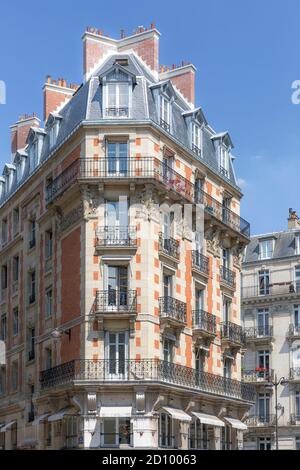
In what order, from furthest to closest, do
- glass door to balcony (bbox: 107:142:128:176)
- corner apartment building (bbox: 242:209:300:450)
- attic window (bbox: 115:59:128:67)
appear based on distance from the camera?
1. corner apartment building (bbox: 242:209:300:450)
2. attic window (bbox: 115:59:128:67)
3. glass door to balcony (bbox: 107:142:128:176)

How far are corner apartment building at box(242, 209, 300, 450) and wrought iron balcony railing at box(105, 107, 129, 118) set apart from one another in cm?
2329

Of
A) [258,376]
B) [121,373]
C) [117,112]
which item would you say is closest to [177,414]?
[121,373]

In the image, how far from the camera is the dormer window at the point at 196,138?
33594 millimetres

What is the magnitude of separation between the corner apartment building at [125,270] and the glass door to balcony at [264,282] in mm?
15405

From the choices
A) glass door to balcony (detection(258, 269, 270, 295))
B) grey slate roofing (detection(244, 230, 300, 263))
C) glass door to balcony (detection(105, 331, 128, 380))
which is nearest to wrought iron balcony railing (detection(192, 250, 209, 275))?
glass door to balcony (detection(105, 331, 128, 380))

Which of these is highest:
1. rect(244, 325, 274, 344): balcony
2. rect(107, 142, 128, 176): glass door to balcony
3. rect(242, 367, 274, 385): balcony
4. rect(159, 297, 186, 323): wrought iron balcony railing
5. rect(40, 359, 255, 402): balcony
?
rect(107, 142, 128, 176): glass door to balcony

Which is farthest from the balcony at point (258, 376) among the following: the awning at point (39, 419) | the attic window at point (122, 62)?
the attic window at point (122, 62)

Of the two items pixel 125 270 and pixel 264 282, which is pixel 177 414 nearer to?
pixel 125 270

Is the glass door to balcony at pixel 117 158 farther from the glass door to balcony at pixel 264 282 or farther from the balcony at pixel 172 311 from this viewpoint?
the glass door to balcony at pixel 264 282

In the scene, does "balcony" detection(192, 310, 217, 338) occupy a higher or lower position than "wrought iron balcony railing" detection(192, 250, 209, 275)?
lower

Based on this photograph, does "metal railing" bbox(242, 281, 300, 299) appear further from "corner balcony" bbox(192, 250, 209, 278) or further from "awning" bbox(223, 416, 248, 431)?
"corner balcony" bbox(192, 250, 209, 278)

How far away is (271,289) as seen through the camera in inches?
2034

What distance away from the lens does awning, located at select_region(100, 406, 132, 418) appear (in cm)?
2730
